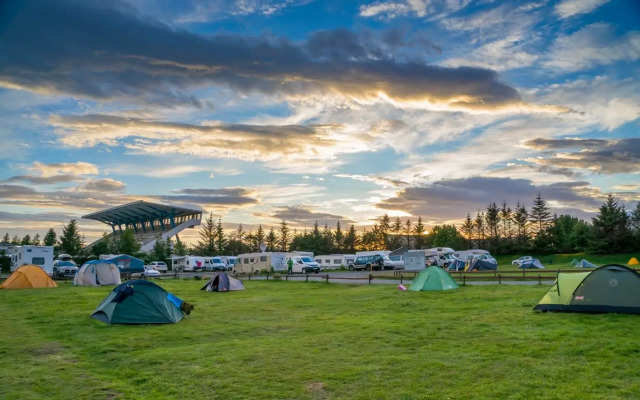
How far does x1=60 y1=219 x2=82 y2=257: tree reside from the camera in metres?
71.1

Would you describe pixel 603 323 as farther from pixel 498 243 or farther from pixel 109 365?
pixel 498 243

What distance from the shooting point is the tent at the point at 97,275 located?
1481 inches

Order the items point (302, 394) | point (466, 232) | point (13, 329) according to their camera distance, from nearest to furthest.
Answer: point (302, 394)
point (13, 329)
point (466, 232)

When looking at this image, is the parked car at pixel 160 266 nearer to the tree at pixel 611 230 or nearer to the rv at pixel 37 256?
the rv at pixel 37 256

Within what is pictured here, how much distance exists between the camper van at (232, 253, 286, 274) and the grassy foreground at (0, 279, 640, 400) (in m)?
33.4

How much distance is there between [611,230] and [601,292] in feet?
235

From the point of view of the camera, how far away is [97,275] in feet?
125

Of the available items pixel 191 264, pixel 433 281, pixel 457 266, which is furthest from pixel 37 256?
pixel 433 281

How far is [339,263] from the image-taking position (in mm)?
63188

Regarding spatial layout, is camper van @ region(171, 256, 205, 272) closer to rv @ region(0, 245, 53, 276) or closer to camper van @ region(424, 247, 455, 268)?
rv @ region(0, 245, 53, 276)

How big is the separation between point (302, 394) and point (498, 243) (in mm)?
90555

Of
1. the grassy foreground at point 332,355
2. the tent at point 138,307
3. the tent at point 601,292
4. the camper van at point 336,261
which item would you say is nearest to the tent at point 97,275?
the grassy foreground at point 332,355

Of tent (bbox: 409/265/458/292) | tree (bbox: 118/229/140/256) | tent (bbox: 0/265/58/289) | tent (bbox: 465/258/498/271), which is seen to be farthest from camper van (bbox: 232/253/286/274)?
tent (bbox: 409/265/458/292)

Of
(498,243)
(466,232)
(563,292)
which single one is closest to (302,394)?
(563,292)
